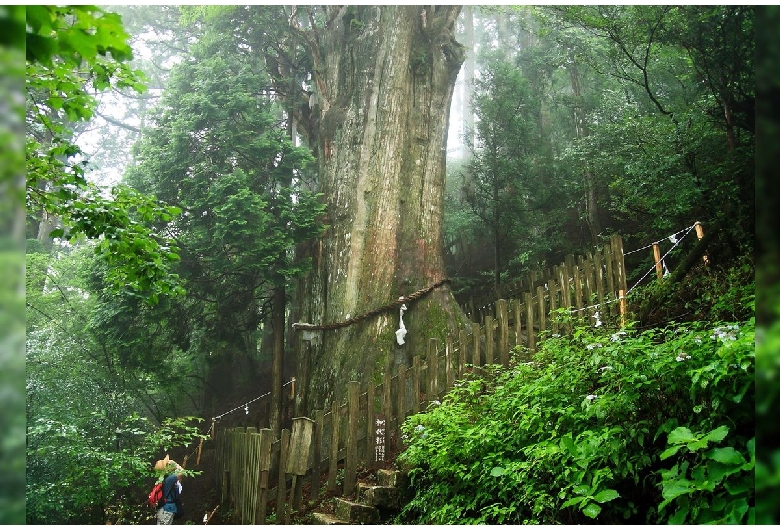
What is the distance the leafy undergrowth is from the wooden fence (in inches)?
27.0

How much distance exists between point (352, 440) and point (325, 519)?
2.09 feet

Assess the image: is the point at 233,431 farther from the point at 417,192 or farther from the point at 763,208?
the point at 763,208

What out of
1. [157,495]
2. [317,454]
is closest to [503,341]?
[317,454]

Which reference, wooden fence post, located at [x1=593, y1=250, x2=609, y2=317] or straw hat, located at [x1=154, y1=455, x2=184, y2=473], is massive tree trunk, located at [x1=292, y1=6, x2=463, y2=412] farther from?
wooden fence post, located at [x1=593, y1=250, x2=609, y2=317]

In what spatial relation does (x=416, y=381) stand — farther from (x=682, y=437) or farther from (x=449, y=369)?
(x=682, y=437)

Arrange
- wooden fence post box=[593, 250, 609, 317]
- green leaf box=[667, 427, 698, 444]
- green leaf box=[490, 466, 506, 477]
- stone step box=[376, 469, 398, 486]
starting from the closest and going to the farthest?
1. green leaf box=[667, 427, 698, 444]
2. green leaf box=[490, 466, 506, 477]
3. stone step box=[376, 469, 398, 486]
4. wooden fence post box=[593, 250, 609, 317]

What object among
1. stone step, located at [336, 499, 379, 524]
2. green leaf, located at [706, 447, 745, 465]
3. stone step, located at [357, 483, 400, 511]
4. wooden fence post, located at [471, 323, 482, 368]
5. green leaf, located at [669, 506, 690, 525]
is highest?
wooden fence post, located at [471, 323, 482, 368]

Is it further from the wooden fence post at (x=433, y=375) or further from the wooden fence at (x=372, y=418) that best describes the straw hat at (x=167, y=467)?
the wooden fence post at (x=433, y=375)

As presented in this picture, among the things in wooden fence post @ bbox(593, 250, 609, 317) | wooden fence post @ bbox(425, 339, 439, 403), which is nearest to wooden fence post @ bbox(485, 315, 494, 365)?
wooden fence post @ bbox(425, 339, 439, 403)

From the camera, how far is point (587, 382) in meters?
3.05

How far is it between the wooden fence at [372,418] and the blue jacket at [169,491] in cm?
57

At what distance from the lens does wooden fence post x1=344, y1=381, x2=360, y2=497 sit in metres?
4.17

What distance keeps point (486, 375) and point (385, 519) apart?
5.31ft

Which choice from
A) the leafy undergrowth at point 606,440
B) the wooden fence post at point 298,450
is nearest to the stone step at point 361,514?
the leafy undergrowth at point 606,440
